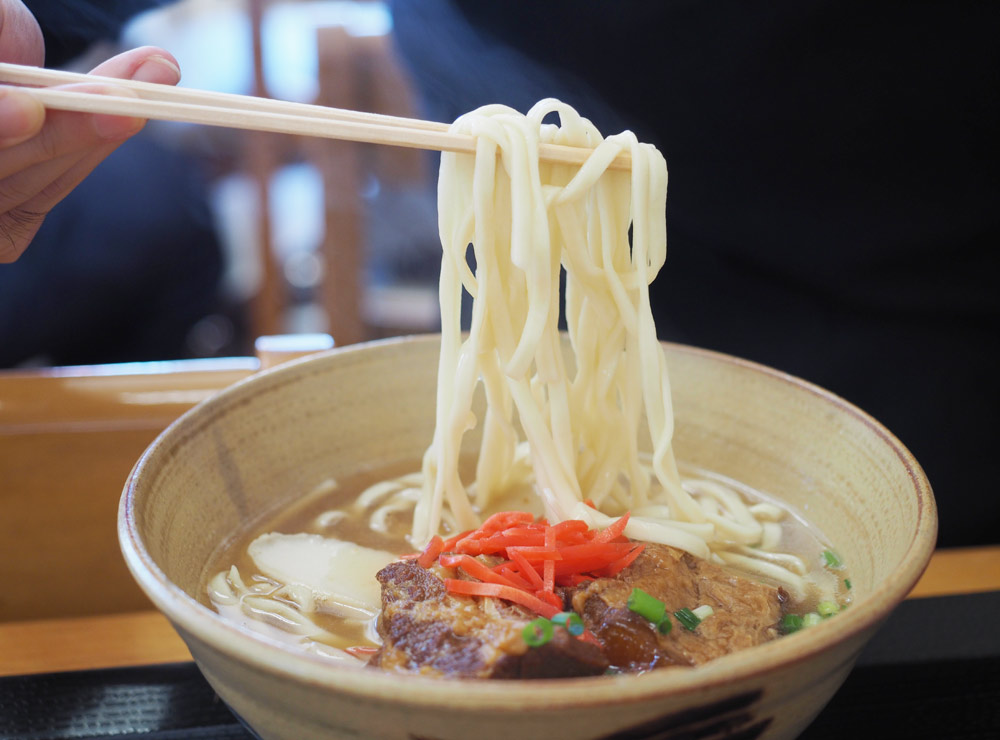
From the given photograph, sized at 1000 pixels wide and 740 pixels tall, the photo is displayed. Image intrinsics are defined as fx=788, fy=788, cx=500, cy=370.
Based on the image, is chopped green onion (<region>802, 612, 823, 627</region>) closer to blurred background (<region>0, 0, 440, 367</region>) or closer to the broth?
the broth

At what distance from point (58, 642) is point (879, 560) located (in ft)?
4.51

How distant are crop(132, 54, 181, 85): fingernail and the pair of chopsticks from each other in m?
0.10

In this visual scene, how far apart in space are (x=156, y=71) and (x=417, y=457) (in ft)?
3.07

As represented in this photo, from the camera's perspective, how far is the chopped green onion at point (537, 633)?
3.14 feet

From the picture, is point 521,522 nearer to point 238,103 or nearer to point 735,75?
point 238,103

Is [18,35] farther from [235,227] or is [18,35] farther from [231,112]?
[235,227]

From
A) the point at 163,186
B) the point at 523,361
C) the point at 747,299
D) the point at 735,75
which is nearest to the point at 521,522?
the point at 523,361

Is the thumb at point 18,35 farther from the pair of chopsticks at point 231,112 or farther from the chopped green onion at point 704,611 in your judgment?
the chopped green onion at point 704,611

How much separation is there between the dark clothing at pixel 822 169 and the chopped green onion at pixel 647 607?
1213 mm

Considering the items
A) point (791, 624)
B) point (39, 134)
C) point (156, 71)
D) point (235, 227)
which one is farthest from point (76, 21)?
point (235, 227)

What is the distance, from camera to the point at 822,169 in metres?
1.97

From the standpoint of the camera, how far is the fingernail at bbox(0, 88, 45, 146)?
104 cm

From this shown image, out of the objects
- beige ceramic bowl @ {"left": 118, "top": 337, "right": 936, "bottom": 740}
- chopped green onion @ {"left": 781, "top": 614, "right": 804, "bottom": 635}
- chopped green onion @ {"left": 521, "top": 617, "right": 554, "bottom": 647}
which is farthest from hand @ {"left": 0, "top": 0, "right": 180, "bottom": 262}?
chopped green onion @ {"left": 781, "top": 614, "right": 804, "bottom": 635}

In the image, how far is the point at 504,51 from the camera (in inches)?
82.8
